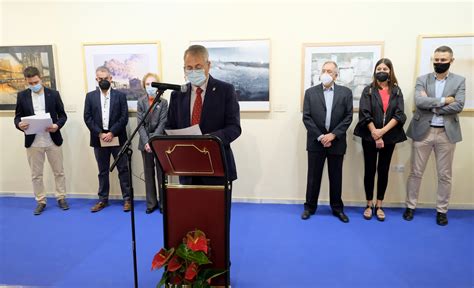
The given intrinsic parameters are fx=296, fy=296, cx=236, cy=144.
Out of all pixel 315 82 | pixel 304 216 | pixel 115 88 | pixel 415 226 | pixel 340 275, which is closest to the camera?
pixel 340 275

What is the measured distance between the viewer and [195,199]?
5.80 ft

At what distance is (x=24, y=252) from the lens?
8.99 ft

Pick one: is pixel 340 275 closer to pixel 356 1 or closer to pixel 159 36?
pixel 356 1

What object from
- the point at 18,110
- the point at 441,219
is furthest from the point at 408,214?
the point at 18,110

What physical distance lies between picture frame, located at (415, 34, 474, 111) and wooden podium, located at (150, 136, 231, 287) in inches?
121

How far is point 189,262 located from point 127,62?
9.68 ft

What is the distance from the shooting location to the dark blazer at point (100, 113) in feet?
12.1

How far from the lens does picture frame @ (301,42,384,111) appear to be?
349 centimetres

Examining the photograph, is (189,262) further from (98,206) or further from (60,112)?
(60,112)

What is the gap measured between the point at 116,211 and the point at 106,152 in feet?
2.52

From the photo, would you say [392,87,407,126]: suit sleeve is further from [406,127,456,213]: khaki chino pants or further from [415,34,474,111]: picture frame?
[415,34,474,111]: picture frame

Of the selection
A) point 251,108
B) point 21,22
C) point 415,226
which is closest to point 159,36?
point 251,108

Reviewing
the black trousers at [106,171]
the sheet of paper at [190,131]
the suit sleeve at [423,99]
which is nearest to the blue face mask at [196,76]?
the sheet of paper at [190,131]

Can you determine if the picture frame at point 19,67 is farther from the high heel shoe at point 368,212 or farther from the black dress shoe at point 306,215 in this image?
the high heel shoe at point 368,212
